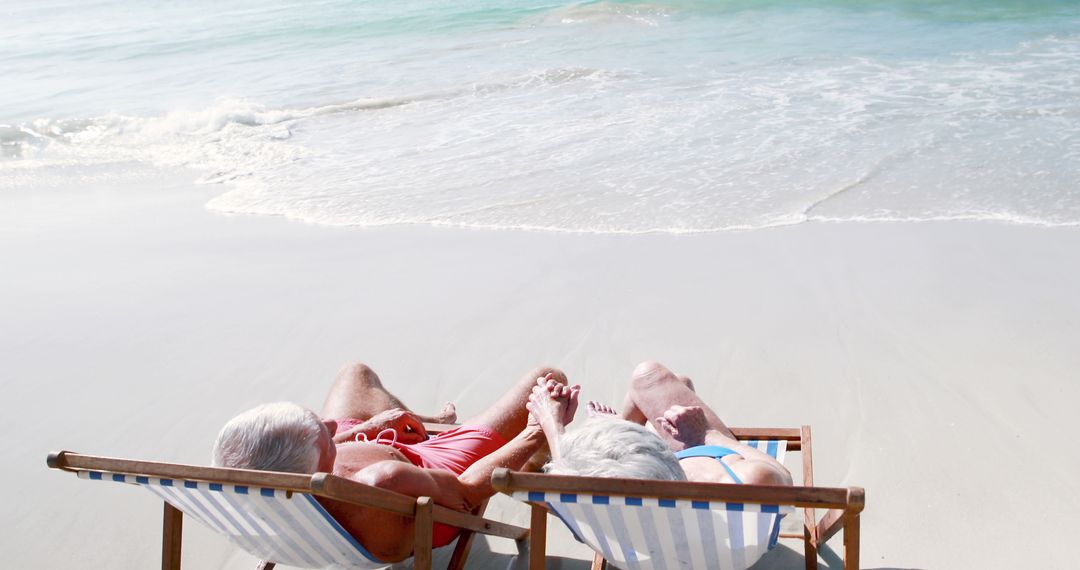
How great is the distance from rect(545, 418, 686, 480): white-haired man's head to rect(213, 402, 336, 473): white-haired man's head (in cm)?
62

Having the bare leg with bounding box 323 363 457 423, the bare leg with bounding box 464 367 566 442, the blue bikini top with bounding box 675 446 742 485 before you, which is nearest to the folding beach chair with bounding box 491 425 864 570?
the blue bikini top with bounding box 675 446 742 485

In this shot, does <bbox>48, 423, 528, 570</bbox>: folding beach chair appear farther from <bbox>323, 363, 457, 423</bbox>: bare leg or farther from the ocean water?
the ocean water

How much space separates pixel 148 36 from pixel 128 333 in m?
15.9

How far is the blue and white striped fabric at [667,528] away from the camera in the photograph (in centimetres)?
219

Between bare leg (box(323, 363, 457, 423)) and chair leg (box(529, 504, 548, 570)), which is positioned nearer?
chair leg (box(529, 504, 548, 570))

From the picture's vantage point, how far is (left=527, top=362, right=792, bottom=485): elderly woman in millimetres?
2369

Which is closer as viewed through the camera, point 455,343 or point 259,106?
point 455,343

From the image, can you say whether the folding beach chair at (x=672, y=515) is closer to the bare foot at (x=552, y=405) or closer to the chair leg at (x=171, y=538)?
the bare foot at (x=552, y=405)

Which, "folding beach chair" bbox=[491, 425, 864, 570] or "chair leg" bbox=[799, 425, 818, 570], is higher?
"folding beach chair" bbox=[491, 425, 864, 570]

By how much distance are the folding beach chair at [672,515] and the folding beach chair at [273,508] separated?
35cm

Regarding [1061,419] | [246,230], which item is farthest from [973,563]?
[246,230]

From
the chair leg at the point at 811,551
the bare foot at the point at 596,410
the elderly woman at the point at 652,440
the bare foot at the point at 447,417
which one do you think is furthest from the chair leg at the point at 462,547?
the chair leg at the point at 811,551

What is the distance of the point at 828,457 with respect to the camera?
11.8ft

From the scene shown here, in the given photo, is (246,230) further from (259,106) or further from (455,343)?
(259,106)
